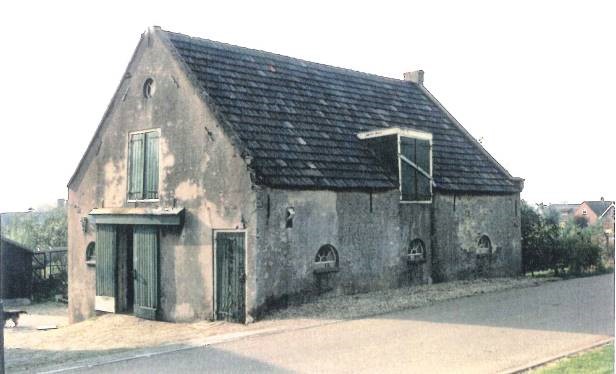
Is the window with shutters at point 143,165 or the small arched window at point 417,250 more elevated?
the window with shutters at point 143,165

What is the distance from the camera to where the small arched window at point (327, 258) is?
14102mm

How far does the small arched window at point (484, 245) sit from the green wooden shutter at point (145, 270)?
9933 mm

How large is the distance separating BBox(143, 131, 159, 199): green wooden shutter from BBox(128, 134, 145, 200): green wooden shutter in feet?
0.65

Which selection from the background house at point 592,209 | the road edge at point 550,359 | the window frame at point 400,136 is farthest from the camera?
the background house at point 592,209

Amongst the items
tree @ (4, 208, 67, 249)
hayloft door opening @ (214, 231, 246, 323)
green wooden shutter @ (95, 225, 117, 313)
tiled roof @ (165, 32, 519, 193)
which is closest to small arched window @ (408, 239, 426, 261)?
tiled roof @ (165, 32, 519, 193)

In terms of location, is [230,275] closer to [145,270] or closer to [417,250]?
[145,270]

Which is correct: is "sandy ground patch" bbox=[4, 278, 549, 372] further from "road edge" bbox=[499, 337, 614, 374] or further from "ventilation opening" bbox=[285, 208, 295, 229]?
"road edge" bbox=[499, 337, 614, 374]

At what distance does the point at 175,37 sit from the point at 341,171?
5.59 metres

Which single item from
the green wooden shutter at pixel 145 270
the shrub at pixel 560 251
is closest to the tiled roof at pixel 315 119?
the shrub at pixel 560 251

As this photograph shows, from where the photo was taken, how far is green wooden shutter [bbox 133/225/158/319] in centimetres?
1473

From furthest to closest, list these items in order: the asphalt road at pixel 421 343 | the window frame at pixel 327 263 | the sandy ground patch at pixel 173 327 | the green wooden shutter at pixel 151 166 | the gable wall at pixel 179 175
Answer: the green wooden shutter at pixel 151 166
the window frame at pixel 327 263
the gable wall at pixel 179 175
the sandy ground patch at pixel 173 327
the asphalt road at pixel 421 343

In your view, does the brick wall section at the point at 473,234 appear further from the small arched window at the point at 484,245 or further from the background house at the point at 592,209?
the background house at the point at 592,209

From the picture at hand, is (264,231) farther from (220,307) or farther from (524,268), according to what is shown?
(524,268)

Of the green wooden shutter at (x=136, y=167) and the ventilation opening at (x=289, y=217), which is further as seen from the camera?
the green wooden shutter at (x=136, y=167)
